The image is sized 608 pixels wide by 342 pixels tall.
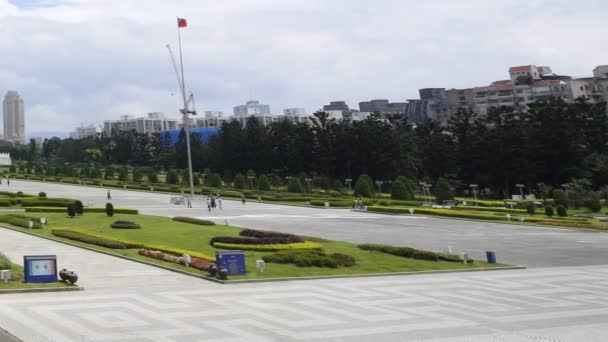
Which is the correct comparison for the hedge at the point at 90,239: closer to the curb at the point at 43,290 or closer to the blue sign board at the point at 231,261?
the blue sign board at the point at 231,261

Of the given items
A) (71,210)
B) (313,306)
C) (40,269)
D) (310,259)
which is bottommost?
(313,306)

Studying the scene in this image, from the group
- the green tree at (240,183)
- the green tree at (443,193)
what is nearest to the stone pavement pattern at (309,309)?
the green tree at (443,193)

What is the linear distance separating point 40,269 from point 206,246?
10.7 meters

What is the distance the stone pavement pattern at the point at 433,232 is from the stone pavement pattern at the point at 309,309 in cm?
815

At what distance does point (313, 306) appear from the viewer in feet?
58.6

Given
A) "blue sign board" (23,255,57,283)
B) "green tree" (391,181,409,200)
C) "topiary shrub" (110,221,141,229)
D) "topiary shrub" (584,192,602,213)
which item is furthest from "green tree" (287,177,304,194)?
"blue sign board" (23,255,57,283)

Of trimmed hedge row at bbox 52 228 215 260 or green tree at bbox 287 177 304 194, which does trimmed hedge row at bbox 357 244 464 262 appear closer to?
trimmed hedge row at bbox 52 228 215 260

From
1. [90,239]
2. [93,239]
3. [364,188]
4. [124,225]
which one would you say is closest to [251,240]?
[93,239]

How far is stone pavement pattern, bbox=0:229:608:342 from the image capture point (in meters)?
14.6

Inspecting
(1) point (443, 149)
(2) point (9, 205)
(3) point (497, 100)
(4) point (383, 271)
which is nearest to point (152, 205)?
(2) point (9, 205)

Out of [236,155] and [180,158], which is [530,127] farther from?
[180,158]

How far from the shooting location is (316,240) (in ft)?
110

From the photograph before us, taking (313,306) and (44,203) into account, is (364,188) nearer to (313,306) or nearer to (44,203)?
(44,203)

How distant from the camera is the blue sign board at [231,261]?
2211 centimetres
